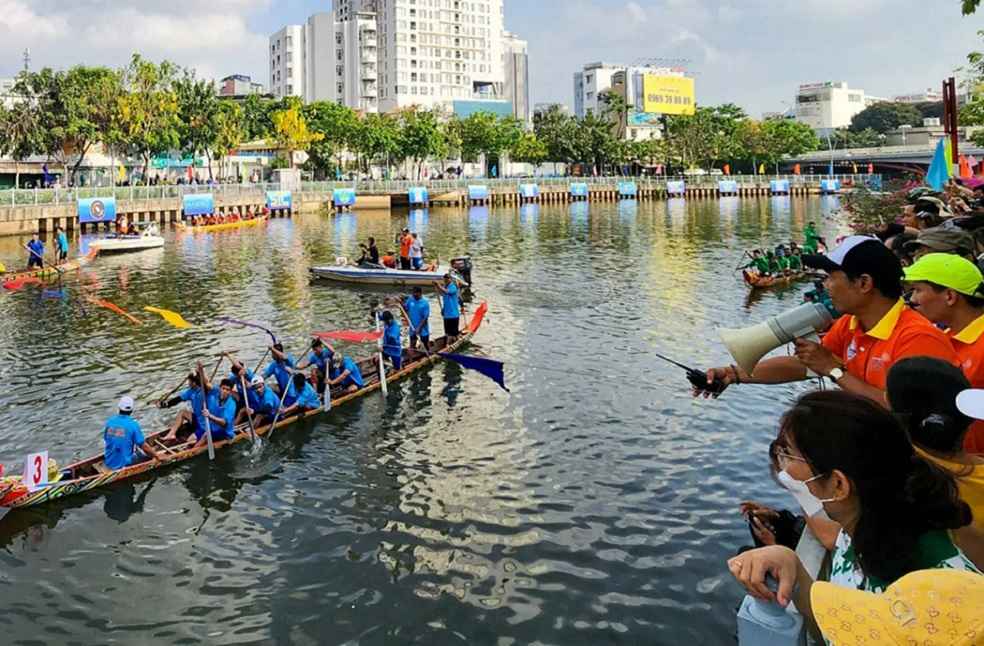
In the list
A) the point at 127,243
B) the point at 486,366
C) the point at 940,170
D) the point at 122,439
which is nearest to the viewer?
the point at 122,439

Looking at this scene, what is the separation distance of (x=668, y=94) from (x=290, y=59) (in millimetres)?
77566

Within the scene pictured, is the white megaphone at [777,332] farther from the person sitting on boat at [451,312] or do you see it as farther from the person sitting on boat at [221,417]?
the person sitting on boat at [451,312]

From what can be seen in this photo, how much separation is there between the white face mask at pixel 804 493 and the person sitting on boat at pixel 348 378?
1443 cm

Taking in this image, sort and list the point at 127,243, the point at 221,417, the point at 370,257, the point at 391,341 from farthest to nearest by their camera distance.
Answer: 1. the point at 127,243
2. the point at 370,257
3. the point at 391,341
4. the point at 221,417

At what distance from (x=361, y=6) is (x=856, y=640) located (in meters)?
176

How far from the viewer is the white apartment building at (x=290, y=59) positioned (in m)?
160

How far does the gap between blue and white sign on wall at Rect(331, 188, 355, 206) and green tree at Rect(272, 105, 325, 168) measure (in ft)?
56.1

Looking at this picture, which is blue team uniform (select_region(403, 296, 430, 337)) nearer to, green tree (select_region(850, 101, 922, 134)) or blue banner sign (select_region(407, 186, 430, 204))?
blue banner sign (select_region(407, 186, 430, 204))

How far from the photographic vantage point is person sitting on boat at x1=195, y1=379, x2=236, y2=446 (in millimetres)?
14578

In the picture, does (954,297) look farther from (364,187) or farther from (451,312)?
(364,187)

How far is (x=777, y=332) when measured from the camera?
18.4 ft

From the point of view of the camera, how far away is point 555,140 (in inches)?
4906

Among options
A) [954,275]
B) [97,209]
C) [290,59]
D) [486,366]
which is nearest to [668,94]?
[290,59]

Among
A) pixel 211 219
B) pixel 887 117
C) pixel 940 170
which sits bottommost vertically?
pixel 940 170
